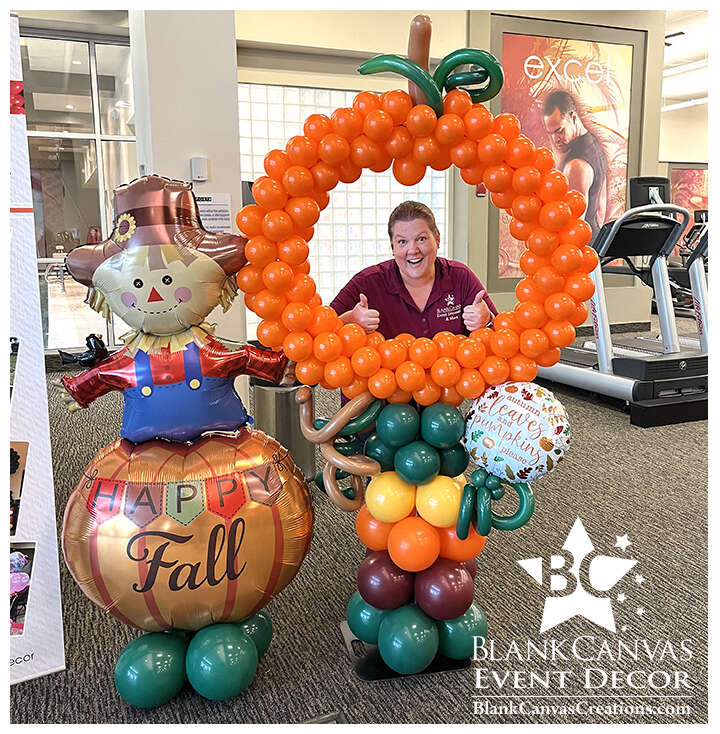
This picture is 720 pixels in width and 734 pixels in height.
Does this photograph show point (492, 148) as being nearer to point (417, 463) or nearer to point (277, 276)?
point (277, 276)

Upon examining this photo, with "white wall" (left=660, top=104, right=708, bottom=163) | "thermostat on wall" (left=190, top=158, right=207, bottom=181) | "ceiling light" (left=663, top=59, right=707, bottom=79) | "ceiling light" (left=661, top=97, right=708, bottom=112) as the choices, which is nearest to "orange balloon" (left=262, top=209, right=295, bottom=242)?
"thermostat on wall" (left=190, top=158, right=207, bottom=181)

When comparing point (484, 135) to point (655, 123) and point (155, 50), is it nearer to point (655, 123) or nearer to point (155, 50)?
point (155, 50)

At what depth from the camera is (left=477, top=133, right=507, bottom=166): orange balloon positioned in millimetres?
1724

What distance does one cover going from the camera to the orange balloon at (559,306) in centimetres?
174

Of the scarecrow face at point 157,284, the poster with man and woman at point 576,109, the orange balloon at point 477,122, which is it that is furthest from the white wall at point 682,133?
the scarecrow face at point 157,284

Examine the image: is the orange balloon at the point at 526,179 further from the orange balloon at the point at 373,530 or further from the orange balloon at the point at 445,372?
the orange balloon at the point at 373,530

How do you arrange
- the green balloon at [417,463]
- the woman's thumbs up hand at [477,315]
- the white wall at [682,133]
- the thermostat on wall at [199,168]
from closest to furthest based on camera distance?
the green balloon at [417,463] < the woman's thumbs up hand at [477,315] < the thermostat on wall at [199,168] < the white wall at [682,133]

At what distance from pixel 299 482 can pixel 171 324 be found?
20.9 inches

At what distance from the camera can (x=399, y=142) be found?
1.76 m

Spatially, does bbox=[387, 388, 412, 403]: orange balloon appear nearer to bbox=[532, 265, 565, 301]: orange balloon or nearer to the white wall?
bbox=[532, 265, 565, 301]: orange balloon

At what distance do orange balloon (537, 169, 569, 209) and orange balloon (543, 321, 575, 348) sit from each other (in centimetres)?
32

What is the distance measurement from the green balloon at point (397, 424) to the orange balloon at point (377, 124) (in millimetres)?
685

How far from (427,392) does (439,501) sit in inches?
11.1
